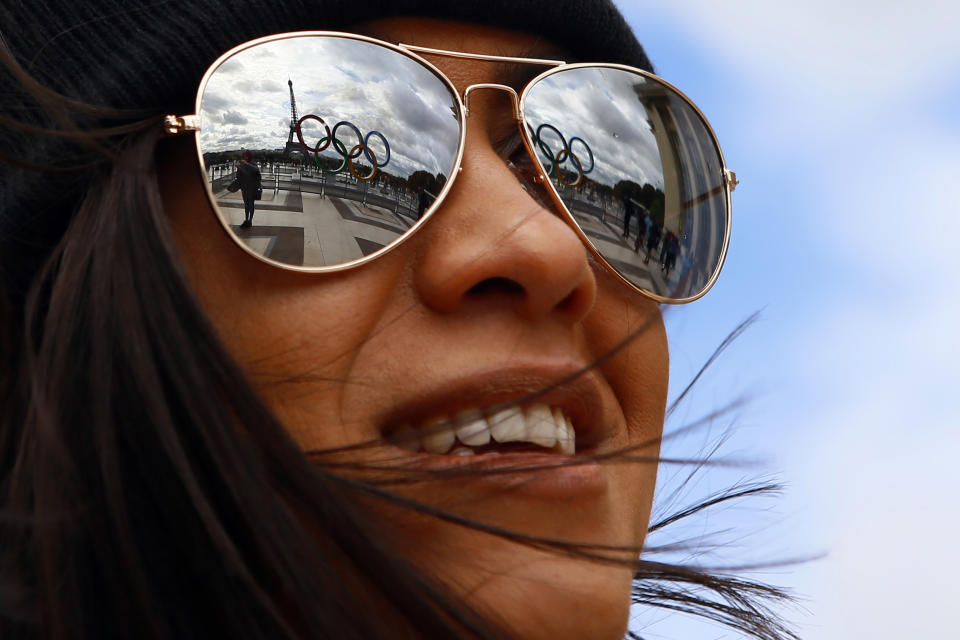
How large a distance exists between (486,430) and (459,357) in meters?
0.11

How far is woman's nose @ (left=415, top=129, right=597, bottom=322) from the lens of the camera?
1454 millimetres

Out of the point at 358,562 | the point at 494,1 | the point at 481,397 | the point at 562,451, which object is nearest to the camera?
the point at 358,562

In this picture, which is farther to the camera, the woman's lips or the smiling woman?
the woman's lips

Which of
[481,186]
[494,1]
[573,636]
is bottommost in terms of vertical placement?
[573,636]

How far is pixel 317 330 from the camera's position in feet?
4.72

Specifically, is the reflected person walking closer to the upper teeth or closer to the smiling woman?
the smiling woman

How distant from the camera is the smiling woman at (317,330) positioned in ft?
4.08

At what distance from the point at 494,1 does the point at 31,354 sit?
35.9 inches

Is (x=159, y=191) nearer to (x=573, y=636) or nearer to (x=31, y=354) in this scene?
(x=31, y=354)

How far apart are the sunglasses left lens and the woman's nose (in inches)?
1.9

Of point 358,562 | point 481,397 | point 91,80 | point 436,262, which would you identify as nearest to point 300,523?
point 358,562

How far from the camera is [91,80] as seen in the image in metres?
1.52

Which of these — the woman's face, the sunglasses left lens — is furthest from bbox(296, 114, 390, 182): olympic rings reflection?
the woman's face

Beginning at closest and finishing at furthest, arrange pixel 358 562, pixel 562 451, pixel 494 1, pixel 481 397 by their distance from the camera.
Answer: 1. pixel 358 562
2. pixel 481 397
3. pixel 562 451
4. pixel 494 1
